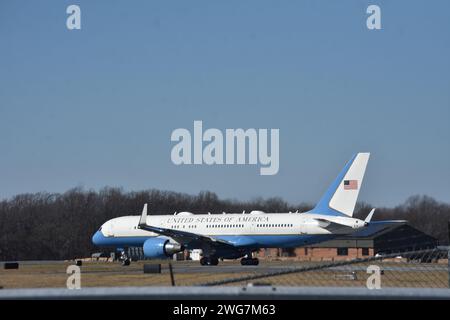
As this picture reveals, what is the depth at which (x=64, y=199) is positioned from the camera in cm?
10762

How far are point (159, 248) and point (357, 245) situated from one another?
24.1 metres

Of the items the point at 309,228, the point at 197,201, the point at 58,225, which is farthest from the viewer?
the point at 197,201

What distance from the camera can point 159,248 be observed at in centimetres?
5197

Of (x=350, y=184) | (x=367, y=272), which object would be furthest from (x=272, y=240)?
(x=367, y=272)

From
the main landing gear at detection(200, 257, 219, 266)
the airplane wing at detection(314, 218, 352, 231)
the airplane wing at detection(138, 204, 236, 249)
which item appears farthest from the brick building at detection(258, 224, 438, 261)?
the main landing gear at detection(200, 257, 219, 266)

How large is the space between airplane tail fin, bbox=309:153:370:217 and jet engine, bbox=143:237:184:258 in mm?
9546

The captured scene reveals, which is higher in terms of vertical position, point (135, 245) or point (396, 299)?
point (396, 299)

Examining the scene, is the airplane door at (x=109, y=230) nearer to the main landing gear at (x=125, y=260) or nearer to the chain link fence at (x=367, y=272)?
the main landing gear at (x=125, y=260)

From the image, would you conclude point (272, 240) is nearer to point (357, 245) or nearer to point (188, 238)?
point (188, 238)
